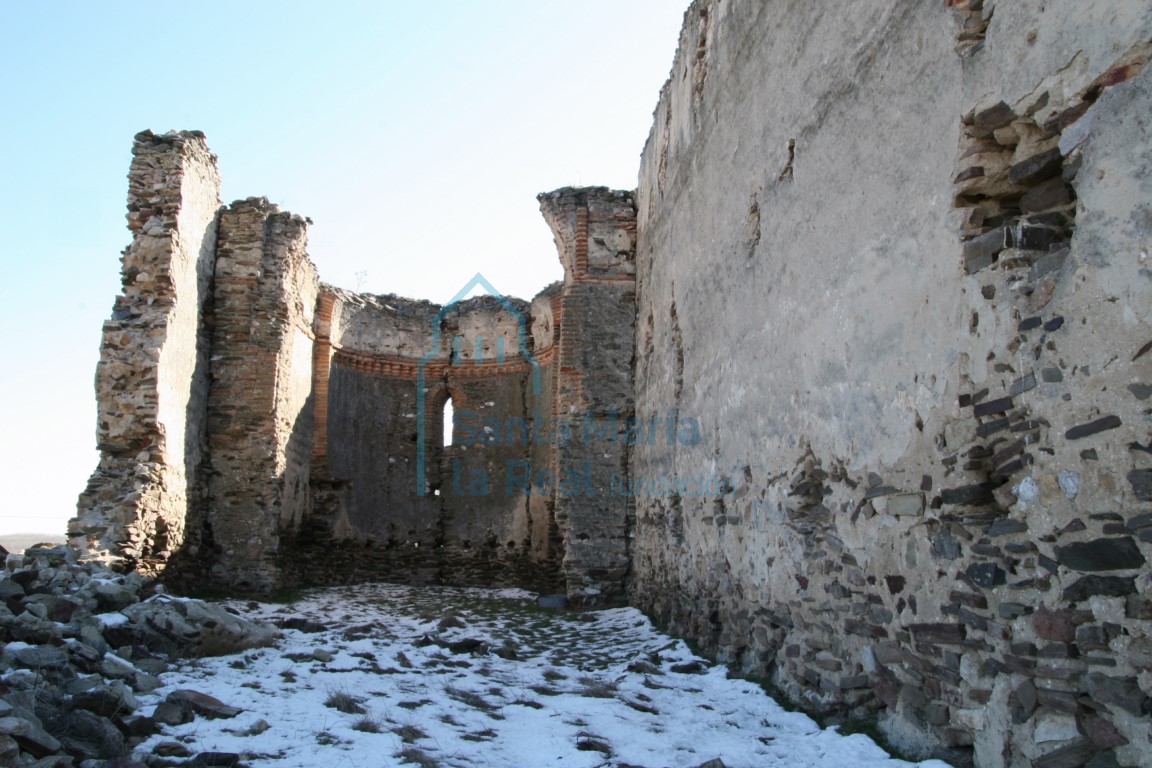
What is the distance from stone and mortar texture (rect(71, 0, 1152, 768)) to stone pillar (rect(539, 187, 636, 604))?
0.04 m

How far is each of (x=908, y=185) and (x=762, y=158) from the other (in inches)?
86.9

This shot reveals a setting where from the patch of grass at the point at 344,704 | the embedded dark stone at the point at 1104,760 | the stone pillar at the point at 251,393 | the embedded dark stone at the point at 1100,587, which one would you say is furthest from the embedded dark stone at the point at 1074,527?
the stone pillar at the point at 251,393

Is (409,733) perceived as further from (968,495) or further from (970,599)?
(968,495)

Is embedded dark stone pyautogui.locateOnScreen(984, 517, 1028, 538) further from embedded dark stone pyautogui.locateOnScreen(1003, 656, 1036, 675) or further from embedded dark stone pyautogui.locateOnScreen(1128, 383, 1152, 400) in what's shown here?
embedded dark stone pyautogui.locateOnScreen(1128, 383, 1152, 400)

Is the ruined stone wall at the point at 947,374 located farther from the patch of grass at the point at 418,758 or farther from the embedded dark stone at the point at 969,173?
the patch of grass at the point at 418,758

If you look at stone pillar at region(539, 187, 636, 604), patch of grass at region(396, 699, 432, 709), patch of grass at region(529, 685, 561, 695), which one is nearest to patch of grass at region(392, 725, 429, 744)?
patch of grass at region(396, 699, 432, 709)

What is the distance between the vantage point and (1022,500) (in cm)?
301

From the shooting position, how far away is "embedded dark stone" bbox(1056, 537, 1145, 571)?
2510mm

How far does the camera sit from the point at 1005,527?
3.08 meters

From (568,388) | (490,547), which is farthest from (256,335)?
(490,547)

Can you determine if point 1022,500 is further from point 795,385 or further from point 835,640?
point 795,385

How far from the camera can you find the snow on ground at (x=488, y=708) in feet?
12.6
